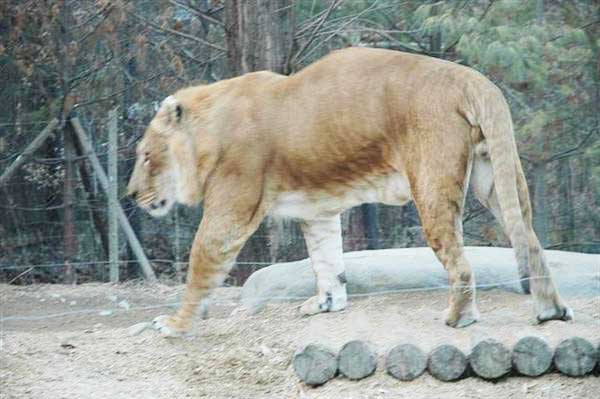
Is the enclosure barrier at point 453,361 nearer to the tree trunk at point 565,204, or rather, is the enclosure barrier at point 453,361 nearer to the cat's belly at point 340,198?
the cat's belly at point 340,198

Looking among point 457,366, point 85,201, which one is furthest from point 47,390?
point 85,201

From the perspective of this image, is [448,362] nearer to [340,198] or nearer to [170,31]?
[340,198]

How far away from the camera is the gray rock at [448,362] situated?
20.4 feet

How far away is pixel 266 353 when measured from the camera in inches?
274

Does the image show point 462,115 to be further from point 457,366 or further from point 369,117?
point 457,366

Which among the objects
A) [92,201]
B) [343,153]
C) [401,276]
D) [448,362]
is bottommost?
[448,362]

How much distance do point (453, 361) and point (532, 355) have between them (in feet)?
1.47

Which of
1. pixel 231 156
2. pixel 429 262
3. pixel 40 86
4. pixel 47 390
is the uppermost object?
pixel 40 86

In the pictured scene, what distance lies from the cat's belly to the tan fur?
0.01 m

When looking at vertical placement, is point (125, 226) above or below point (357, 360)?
above

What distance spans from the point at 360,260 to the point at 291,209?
1.08 metres

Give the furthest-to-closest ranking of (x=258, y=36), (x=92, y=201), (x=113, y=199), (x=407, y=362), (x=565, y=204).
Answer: (x=565, y=204)
(x=92, y=201)
(x=113, y=199)
(x=258, y=36)
(x=407, y=362)

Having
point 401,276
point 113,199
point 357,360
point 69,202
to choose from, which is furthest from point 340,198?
point 69,202

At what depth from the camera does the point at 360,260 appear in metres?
8.33
